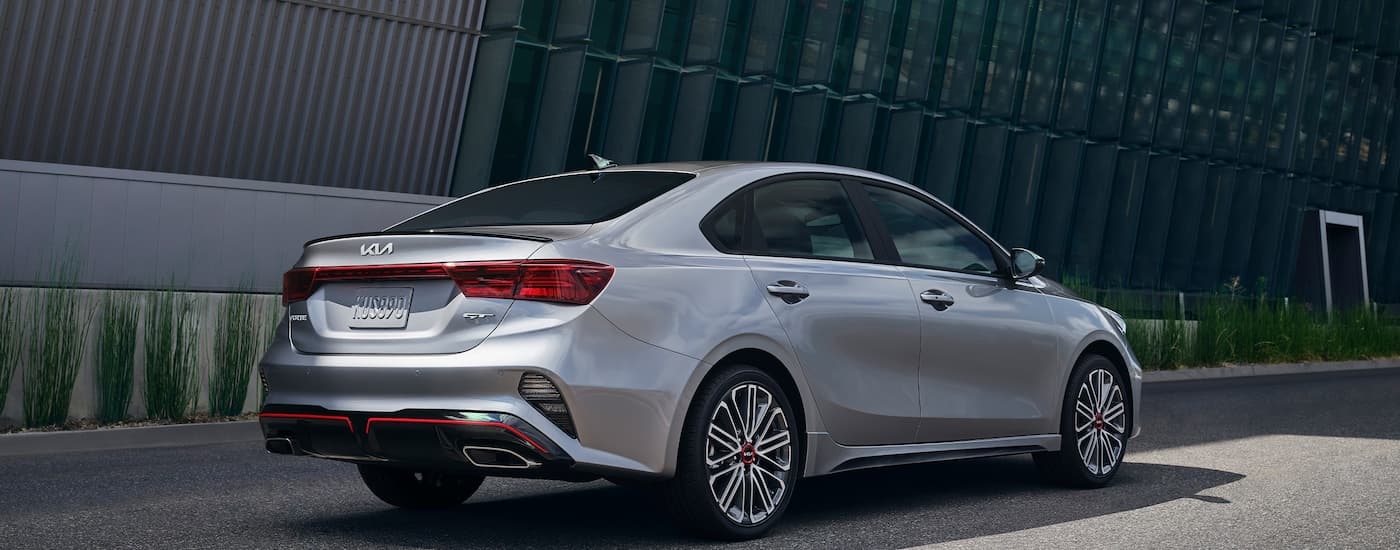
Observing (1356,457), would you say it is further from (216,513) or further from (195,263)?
(195,263)

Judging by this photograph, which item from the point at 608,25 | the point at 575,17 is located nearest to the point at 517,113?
the point at 575,17

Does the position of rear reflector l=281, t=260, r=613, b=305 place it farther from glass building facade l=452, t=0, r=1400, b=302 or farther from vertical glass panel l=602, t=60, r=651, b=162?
vertical glass panel l=602, t=60, r=651, b=162

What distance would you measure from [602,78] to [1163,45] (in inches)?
608

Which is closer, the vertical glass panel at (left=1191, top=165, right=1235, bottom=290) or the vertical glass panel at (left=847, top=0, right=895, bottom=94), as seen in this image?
the vertical glass panel at (left=847, top=0, right=895, bottom=94)

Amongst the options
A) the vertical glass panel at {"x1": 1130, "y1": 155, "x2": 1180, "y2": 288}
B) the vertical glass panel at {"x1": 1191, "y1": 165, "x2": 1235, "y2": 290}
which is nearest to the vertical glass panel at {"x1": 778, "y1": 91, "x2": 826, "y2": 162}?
the vertical glass panel at {"x1": 1130, "y1": 155, "x2": 1180, "y2": 288}

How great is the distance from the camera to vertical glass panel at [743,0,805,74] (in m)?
26.0

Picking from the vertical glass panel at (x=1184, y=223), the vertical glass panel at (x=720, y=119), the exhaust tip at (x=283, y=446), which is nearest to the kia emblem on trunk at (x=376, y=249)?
the exhaust tip at (x=283, y=446)

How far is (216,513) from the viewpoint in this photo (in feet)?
22.3

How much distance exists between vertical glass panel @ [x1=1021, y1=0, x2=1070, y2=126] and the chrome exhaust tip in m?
27.2

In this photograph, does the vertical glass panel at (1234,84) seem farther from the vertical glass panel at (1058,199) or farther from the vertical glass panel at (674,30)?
the vertical glass panel at (674,30)

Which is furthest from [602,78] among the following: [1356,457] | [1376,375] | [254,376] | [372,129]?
[1356,457]

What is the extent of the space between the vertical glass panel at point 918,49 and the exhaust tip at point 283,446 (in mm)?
23755

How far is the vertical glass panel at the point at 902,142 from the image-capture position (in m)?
28.8

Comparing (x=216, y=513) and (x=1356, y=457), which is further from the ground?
(x=1356, y=457)
